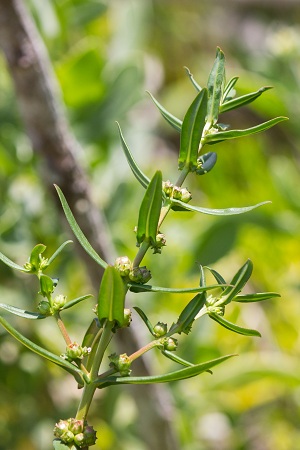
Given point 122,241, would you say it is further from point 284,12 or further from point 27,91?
point 284,12

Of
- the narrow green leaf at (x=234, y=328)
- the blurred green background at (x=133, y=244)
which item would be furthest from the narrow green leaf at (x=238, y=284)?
the blurred green background at (x=133, y=244)

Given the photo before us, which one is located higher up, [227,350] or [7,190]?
[7,190]

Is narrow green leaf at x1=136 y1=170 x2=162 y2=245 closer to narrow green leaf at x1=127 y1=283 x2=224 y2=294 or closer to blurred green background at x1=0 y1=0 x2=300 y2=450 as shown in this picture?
narrow green leaf at x1=127 y1=283 x2=224 y2=294

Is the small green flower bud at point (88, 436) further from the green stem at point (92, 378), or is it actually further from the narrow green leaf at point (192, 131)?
the narrow green leaf at point (192, 131)

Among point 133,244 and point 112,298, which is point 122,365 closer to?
point 112,298

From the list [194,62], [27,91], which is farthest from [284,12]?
[27,91]
